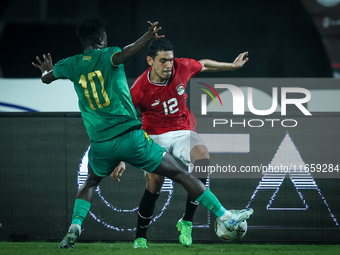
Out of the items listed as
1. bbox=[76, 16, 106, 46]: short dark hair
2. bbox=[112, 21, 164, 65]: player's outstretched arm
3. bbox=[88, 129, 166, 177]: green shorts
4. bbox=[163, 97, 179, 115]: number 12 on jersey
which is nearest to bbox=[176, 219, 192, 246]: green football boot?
bbox=[88, 129, 166, 177]: green shorts

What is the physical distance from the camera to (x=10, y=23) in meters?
5.97

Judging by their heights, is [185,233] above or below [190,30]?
below

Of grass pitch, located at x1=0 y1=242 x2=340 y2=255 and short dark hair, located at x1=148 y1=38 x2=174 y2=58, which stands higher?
short dark hair, located at x1=148 y1=38 x2=174 y2=58

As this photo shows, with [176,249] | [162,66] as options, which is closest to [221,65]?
[162,66]

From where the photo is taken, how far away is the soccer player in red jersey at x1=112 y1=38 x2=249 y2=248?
3895mm

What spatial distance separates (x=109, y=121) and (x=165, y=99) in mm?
869

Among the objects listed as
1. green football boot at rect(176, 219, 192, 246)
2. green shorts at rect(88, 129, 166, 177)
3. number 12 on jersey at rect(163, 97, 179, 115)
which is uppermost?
number 12 on jersey at rect(163, 97, 179, 115)

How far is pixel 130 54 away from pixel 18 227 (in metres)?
2.41

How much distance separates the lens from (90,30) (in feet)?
10.8

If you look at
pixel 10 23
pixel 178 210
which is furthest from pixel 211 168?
pixel 10 23

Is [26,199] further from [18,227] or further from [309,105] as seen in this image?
[309,105]

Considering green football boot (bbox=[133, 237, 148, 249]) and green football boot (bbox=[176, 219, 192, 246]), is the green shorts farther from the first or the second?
green football boot (bbox=[133, 237, 148, 249])

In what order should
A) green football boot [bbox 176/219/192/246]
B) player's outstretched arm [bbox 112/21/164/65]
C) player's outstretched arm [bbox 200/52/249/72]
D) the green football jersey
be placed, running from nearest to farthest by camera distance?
player's outstretched arm [bbox 112/21/164/65] < the green football jersey < green football boot [bbox 176/219/192/246] < player's outstretched arm [bbox 200/52/249/72]

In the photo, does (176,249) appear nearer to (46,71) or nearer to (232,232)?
(232,232)
